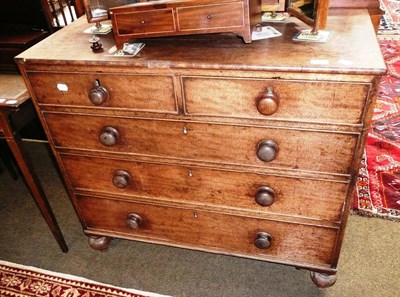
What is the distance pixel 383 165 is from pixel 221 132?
62.8 inches

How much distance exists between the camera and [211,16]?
4.30 ft

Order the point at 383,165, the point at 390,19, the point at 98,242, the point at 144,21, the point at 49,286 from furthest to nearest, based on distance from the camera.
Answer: the point at 390,19
the point at 383,165
the point at 98,242
the point at 49,286
the point at 144,21

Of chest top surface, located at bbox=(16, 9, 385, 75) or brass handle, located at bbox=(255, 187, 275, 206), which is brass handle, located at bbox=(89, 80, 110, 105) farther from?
brass handle, located at bbox=(255, 187, 275, 206)

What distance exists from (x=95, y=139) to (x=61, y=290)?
2.89 ft

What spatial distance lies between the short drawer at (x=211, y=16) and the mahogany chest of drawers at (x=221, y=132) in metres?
0.09

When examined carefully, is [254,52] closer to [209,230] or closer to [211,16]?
[211,16]

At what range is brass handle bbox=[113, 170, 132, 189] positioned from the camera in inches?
67.0

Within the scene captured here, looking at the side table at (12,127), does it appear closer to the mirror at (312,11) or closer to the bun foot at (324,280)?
the mirror at (312,11)

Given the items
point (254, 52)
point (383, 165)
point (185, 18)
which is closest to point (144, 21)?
point (185, 18)

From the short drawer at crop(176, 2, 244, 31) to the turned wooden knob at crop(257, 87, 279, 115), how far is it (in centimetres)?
27

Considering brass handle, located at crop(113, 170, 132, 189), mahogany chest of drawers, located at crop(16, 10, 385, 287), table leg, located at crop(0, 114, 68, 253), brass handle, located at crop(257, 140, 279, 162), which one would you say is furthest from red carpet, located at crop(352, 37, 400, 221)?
table leg, located at crop(0, 114, 68, 253)

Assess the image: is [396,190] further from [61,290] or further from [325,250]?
[61,290]

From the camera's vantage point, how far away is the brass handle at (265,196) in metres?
1.54

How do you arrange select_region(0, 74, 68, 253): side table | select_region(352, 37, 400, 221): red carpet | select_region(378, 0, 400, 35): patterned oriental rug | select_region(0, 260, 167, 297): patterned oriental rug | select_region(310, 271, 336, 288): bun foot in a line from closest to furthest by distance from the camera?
1. select_region(0, 74, 68, 253): side table
2. select_region(310, 271, 336, 288): bun foot
3. select_region(0, 260, 167, 297): patterned oriental rug
4. select_region(352, 37, 400, 221): red carpet
5. select_region(378, 0, 400, 35): patterned oriental rug
